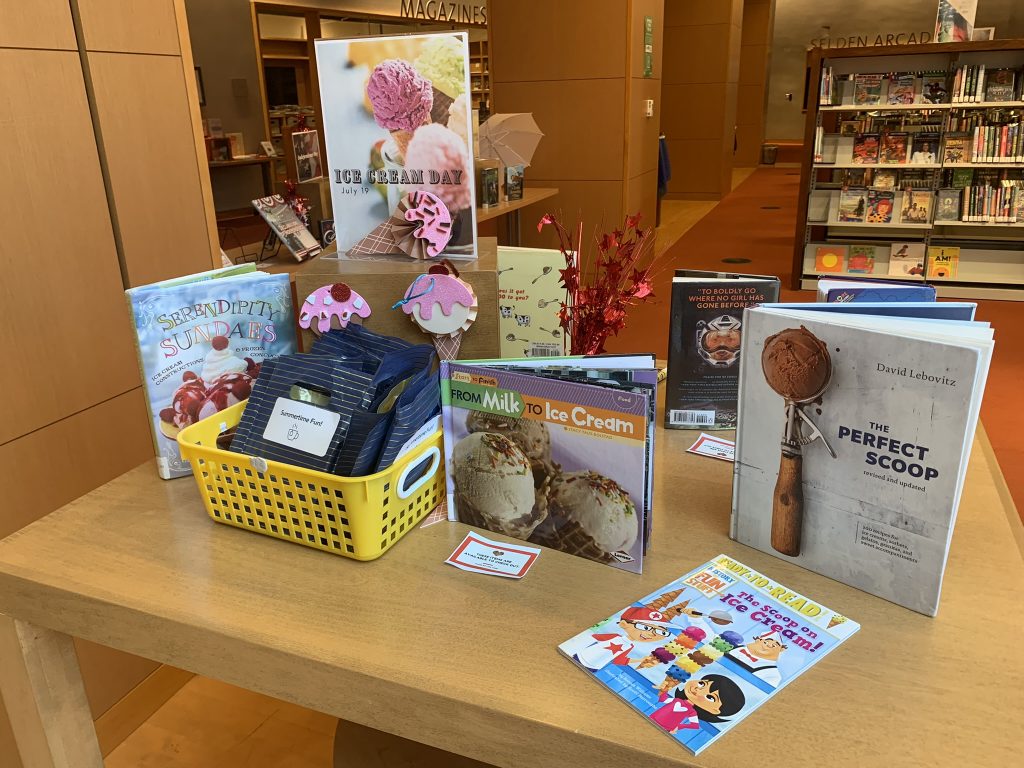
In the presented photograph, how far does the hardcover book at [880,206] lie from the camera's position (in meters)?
5.92

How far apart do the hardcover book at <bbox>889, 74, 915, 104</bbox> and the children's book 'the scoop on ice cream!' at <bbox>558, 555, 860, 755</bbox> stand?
5.73 metres

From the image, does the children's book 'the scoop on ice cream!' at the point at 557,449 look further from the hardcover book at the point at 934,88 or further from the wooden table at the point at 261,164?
the wooden table at the point at 261,164

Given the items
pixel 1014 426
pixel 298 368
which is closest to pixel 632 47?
pixel 1014 426

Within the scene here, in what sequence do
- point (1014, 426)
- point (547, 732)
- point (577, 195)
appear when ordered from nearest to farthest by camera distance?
point (547, 732), point (1014, 426), point (577, 195)

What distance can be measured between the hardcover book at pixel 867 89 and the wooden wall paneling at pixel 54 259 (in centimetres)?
550

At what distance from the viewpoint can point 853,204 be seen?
6020mm

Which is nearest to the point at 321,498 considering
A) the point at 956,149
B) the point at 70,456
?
the point at 70,456

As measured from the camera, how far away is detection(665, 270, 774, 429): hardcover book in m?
1.43

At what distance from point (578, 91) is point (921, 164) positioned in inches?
103

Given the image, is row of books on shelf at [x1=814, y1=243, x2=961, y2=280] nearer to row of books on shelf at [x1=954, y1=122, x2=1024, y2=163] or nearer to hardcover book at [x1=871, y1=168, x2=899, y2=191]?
hardcover book at [x1=871, y1=168, x2=899, y2=191]

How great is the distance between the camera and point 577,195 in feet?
20.6

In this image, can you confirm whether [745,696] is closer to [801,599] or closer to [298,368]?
[801,599]

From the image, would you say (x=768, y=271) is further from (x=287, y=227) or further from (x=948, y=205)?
(x=287, y=227)

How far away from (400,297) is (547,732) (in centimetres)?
86
